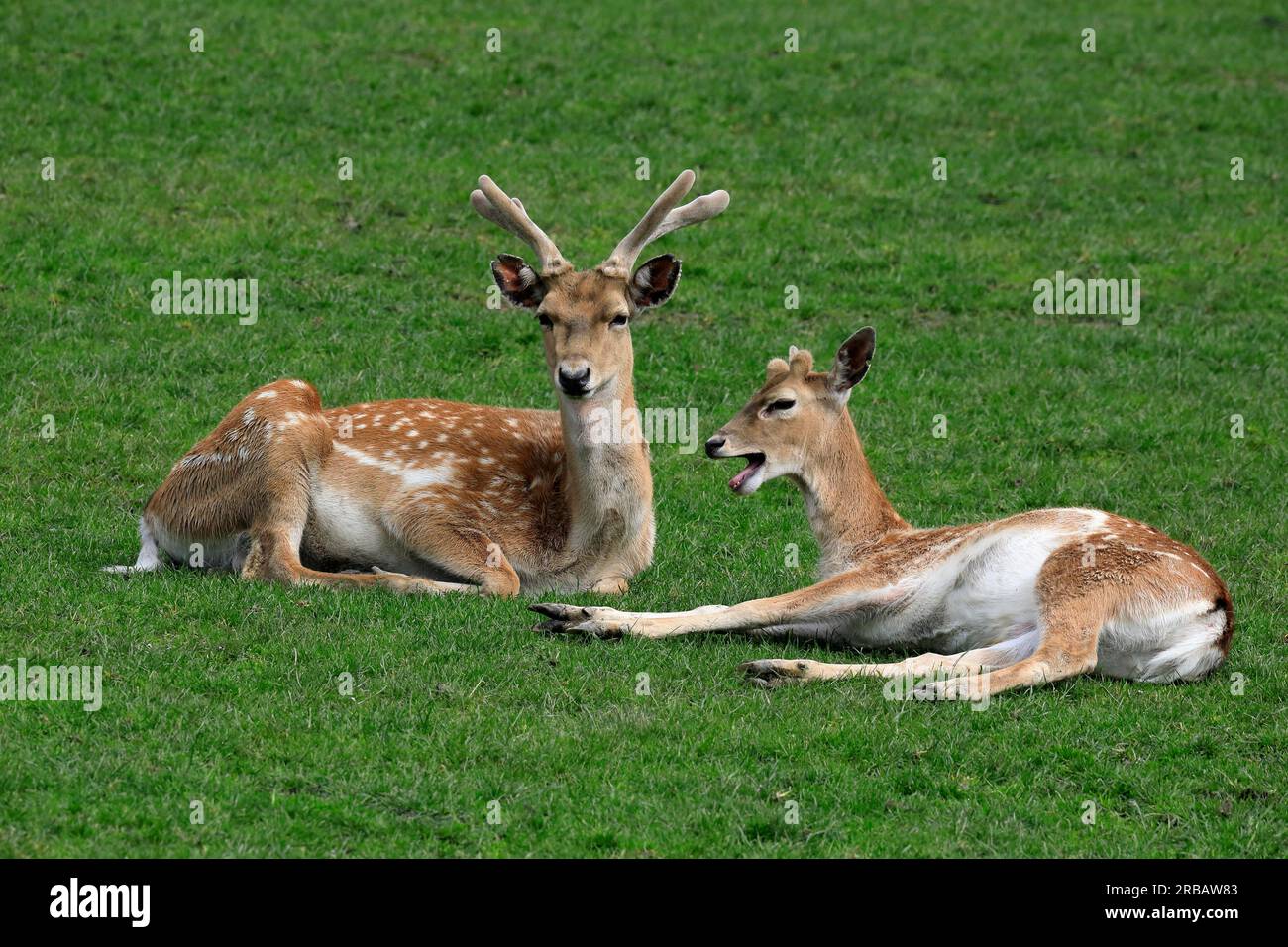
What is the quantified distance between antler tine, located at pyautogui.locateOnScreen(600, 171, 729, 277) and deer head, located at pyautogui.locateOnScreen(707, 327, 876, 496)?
100 cm

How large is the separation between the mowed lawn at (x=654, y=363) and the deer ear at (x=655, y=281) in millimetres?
1478

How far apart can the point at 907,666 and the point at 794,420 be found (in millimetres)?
1572

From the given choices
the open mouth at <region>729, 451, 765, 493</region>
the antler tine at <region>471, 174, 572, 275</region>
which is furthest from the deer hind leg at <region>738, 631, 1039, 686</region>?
the antler tine at <region>471, 174, 572, 275</region>

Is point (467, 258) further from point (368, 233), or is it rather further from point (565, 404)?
point (565, 404)

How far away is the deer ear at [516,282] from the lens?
9133 mm

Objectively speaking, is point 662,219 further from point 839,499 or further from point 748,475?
point 839,499

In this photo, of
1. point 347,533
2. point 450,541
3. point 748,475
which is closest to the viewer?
point 748,475

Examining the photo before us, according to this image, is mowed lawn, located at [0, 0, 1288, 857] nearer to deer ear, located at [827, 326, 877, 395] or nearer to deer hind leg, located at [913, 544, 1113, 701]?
deer hind leg, located at [913, 544, 1113, 701]

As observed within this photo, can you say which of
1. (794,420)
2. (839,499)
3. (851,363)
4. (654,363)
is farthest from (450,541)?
(654,363)

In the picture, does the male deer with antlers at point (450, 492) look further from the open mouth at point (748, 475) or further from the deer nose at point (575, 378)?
the open mouth at point (748, 475)

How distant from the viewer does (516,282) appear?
922 centimetres

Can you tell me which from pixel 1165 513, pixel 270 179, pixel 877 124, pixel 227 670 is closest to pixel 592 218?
pixel 270 179

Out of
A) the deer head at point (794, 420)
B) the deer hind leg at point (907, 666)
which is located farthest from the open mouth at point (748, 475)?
the deer hind leg at point (907, 666)

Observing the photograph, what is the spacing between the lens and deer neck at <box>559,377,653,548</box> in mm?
8977
